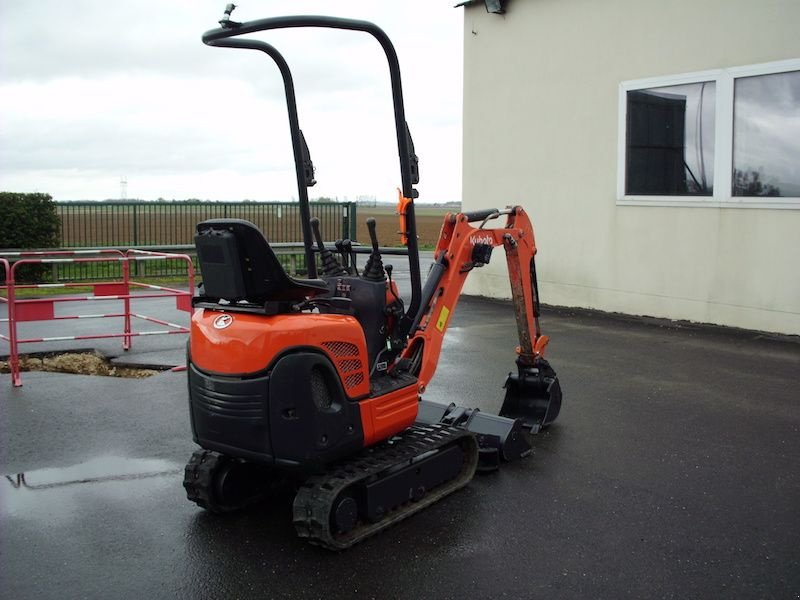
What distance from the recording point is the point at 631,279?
40.9ft

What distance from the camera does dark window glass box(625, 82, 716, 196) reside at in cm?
1150

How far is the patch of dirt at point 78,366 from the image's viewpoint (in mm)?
9086

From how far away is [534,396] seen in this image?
6742mm

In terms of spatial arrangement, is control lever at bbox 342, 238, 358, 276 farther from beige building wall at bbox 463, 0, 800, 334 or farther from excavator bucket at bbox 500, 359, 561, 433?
beige building wall at bbox 463, 0, 800, 334

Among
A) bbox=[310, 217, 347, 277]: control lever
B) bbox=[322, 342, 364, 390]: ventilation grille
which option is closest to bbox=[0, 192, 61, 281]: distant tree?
bbox=[310, 217, 347, 277]: control lever

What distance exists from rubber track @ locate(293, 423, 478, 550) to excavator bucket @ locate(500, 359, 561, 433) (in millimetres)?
1334

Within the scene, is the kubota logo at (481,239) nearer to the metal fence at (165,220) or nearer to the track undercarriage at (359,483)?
the track undercarriage at (359,483)

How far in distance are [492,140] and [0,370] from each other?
905 centimetres

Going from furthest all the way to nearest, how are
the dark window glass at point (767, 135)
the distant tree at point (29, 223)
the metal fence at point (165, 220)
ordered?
the metal fence at point (165, 220) < the distant tree at point (29, 223) < the dark window glass at point (767, 135)

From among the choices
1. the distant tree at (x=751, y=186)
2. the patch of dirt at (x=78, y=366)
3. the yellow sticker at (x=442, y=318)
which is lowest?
the patch of dirt at (x=78, y=366)

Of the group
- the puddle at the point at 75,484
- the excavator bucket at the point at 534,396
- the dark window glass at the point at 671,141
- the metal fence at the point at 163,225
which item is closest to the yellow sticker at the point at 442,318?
the excavator bucket at the point at 534,396

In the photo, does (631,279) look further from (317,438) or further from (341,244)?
(317,438)

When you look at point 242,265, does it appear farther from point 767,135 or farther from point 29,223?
point 29,223

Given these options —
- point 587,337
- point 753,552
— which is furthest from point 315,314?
point 587,337
